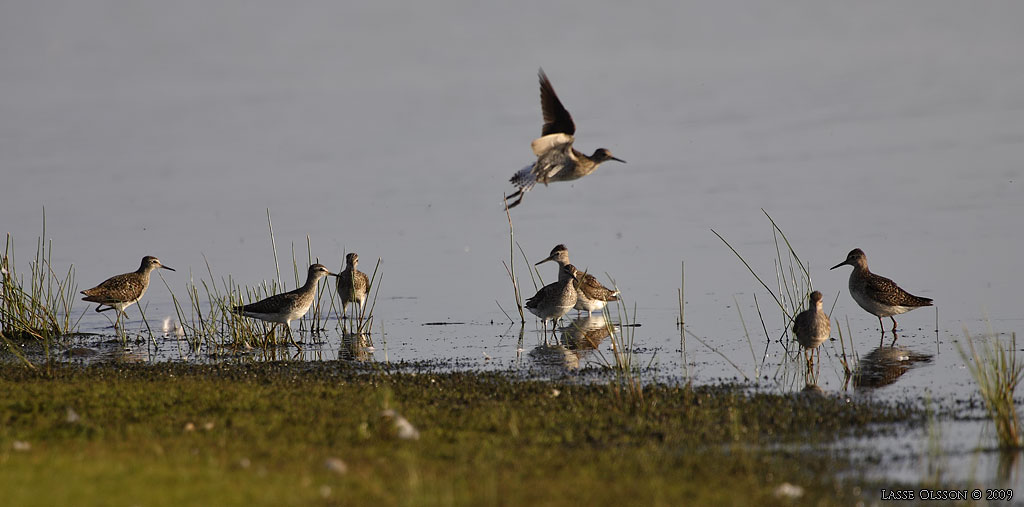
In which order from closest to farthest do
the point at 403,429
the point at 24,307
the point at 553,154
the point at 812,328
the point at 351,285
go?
the point at 403,429
the point at 812,328
the point at 553,154
the point at 24,307
the point at 351,285

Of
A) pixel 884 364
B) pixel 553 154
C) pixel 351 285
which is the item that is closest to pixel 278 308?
pixel 351 285

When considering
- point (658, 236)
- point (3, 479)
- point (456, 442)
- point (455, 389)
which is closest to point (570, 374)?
point (455, 389)

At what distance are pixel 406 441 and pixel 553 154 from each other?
6.84m

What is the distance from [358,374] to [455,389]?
192cm

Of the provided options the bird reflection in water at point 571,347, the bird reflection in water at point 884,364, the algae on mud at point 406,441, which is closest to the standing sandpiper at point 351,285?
the bird reflection in water at point 571,347

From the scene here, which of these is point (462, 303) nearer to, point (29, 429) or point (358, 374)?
point (358, 374)

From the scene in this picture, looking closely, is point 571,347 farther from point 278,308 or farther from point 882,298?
point 882,298

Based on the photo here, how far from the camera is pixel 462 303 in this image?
22.6m

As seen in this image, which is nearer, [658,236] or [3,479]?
[3,479]

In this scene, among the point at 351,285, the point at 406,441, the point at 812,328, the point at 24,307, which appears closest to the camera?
the point at 406,441

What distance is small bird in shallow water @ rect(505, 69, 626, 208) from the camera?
1413cm

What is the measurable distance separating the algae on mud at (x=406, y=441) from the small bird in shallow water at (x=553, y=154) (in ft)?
11.5

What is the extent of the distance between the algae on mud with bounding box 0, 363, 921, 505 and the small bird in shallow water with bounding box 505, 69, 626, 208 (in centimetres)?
352

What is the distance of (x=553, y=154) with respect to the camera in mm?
14711
